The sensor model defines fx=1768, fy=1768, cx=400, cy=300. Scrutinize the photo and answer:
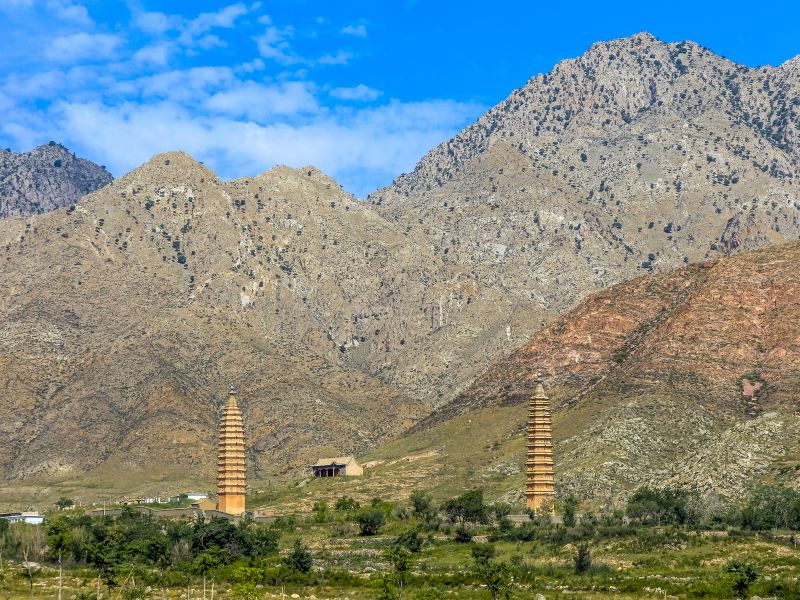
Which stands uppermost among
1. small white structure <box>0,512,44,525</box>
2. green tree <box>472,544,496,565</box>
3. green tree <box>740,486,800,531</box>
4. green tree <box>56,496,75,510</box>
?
green tree <box>56,496,75,510</box>

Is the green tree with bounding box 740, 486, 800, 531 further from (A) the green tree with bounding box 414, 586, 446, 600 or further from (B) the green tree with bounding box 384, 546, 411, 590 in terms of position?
(A) the green tree with bounding box 414, 586, 446, 600

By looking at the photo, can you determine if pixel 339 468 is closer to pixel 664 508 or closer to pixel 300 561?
pixel 664 508

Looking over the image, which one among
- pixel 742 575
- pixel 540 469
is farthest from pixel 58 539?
pixel 742 575

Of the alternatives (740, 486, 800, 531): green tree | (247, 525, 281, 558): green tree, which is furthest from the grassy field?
(740, 486, 800, 531): green tree

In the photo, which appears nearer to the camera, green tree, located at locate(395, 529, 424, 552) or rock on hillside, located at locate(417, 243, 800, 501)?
green tree, located at locate(395, 529, 424, 552)

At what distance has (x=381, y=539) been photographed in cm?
13175

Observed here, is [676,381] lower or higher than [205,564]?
higher

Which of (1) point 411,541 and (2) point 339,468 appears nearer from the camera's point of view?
(1) point 411,541

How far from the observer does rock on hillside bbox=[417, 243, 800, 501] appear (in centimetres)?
14050

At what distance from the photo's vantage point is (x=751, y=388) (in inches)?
6201

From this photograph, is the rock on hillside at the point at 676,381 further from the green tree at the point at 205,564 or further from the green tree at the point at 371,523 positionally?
the green tree at the point at 205,564

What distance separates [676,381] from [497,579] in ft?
204

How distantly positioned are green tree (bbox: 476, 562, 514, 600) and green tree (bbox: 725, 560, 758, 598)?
41.3 ft

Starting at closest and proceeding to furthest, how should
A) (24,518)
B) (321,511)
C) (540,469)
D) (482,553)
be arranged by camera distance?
(482,553) → (540,469) → (321,511) → (24,518)
